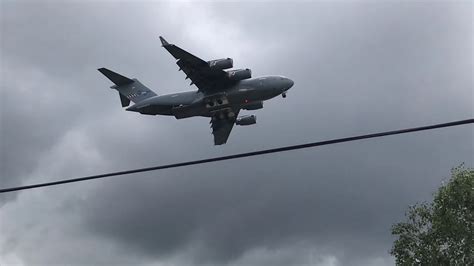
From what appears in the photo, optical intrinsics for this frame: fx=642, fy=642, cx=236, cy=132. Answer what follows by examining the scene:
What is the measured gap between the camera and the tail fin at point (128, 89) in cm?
6494

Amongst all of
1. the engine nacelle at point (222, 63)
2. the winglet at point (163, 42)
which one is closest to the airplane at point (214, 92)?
the engine nacelle at point (222, 63)

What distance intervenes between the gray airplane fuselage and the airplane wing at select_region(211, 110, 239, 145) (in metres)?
2.87

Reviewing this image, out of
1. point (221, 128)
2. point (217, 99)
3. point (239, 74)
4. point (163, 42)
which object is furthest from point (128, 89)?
point (163, 42)

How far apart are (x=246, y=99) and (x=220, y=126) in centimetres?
710

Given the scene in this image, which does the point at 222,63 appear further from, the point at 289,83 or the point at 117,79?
the point at 117,79

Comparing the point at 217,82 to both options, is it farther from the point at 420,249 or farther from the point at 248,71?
the point at 420,249

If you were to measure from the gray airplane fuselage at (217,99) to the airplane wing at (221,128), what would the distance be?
287cm

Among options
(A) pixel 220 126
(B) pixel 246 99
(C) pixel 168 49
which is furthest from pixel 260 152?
(A) pixel 220 126

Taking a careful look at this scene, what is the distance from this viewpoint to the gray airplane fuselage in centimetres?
5597

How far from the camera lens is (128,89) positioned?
65.5 m

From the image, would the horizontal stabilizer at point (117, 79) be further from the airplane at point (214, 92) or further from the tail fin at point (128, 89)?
the airplane at point (214, 92)

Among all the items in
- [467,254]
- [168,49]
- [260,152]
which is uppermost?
[168,49]

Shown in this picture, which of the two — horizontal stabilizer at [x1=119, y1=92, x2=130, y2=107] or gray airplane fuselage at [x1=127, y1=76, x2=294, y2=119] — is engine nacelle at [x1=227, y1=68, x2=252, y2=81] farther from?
horizontal stabilizer at [x1=119, y1=92, x2=130, y2=107]

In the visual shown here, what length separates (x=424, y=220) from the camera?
46000mm
